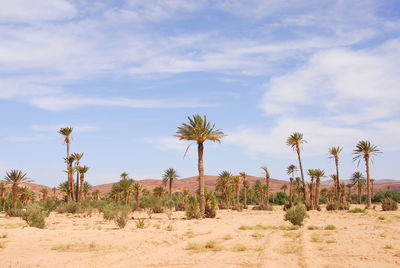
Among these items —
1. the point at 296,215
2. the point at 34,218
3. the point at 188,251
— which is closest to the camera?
the point at 188,251

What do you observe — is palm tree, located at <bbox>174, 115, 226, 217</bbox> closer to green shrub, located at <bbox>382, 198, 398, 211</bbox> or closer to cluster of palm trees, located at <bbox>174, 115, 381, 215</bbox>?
cluster of palm trees, located at <bbox>174, 115, 381, 215</bbox>

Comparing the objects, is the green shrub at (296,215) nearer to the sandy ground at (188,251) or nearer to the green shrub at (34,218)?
the sandy ground at (188,251)

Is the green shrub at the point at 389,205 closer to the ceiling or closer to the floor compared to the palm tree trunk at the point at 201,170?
closer to the floor

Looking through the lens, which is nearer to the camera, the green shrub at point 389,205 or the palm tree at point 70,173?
the green shrub at point 389,205

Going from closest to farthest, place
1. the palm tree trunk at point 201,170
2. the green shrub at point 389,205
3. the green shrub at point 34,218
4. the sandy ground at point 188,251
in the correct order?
1. the sandy ground at point 188,251
2. the green shrub at point 34,218
3. the palm tree trunk at point 201,170
4. the green shrub at point 389,205

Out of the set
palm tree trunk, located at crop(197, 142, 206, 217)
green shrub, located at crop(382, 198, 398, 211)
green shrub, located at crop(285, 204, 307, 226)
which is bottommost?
green shrub, located at crop(382, 198, 398, 211)

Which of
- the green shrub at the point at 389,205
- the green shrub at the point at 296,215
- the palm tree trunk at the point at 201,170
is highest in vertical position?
the palm tree trunk at the point at 201,170

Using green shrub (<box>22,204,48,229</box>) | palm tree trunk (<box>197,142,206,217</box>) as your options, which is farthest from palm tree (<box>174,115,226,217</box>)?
green shrub (<box>22,204,48,229</box>)

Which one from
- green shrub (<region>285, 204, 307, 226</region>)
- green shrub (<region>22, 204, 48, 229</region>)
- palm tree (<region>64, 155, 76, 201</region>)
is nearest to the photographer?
green shrub (<region>22, 204, 48, 229</region>)

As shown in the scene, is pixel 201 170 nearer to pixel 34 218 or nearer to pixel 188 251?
pixel 34 218

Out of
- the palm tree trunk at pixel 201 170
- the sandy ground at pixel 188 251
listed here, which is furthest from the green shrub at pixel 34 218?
the palm tree trunk at pixel 201 170

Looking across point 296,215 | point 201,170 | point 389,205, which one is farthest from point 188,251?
point 389,205

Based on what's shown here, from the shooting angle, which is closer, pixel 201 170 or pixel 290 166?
pixel 201 170

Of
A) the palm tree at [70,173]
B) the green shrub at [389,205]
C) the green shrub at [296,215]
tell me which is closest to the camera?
the green shrub at [296,215]
